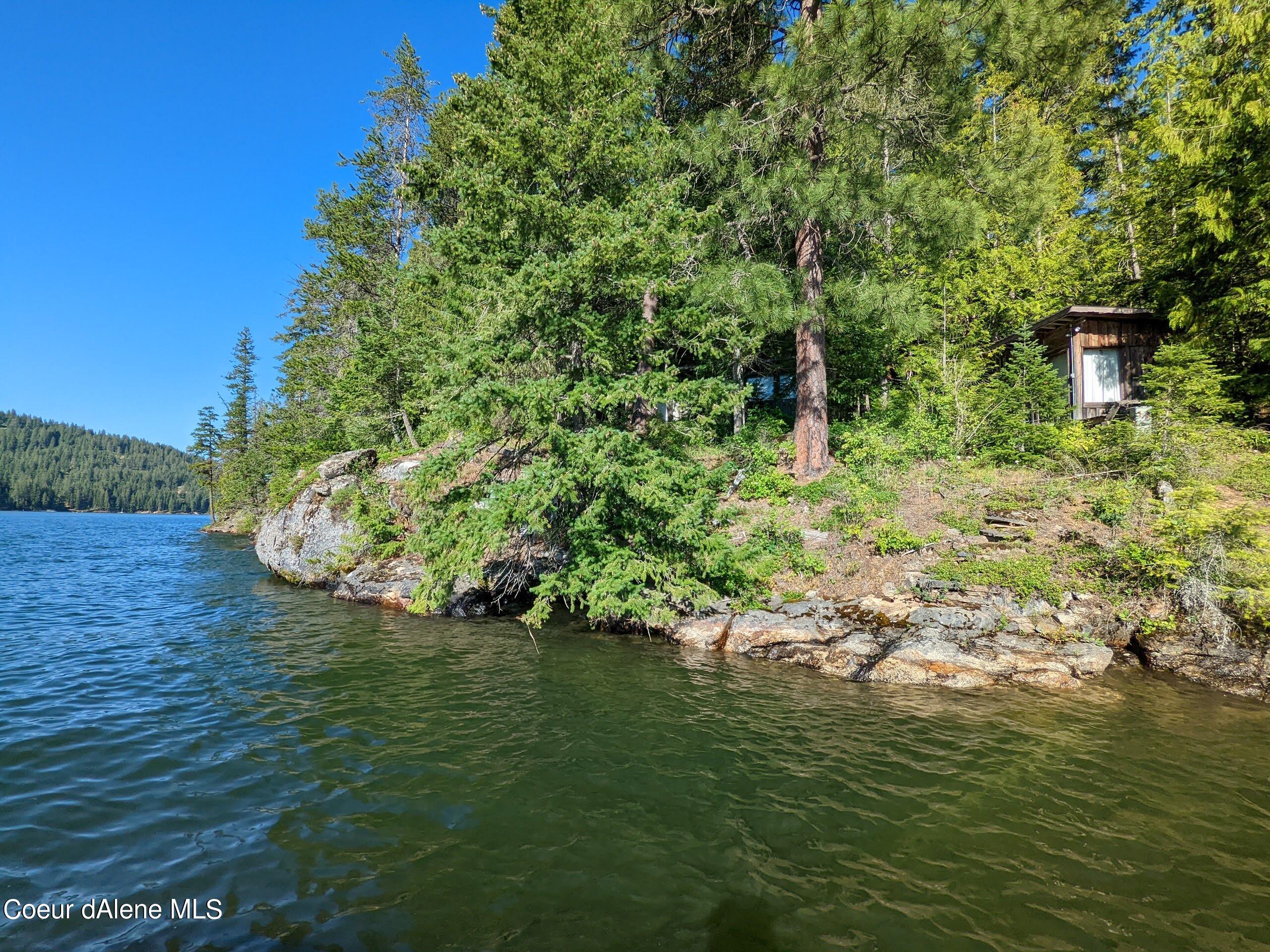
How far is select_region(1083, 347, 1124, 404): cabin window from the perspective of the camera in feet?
59.2

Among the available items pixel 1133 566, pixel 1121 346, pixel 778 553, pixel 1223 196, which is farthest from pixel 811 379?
pixel 1223 196

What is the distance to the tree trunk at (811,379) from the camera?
50.9ft

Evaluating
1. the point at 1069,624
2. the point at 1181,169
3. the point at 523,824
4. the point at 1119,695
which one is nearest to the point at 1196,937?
the point at 523,824

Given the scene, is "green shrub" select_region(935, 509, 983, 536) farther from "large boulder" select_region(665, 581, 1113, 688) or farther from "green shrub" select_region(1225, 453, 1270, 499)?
"green shrub" select_region(1225, 453, 1270, 499)

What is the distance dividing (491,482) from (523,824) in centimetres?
743

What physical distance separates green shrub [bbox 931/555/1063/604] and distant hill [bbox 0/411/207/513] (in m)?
145

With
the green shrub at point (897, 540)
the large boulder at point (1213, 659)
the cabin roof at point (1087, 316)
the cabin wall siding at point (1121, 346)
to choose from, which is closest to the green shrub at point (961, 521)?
the green shrub at point (897, 540)

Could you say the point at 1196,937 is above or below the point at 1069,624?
below

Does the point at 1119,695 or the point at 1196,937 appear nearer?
the point at 1196,937

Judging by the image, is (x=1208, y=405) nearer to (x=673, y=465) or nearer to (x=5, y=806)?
(x=673, y=465)

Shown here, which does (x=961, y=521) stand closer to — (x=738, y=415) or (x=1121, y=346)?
(x=738, y=415)

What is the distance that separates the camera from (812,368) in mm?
15812

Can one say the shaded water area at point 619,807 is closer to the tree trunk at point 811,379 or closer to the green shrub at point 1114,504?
the green shrub at point 1114,504

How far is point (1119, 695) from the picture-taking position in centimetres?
867
